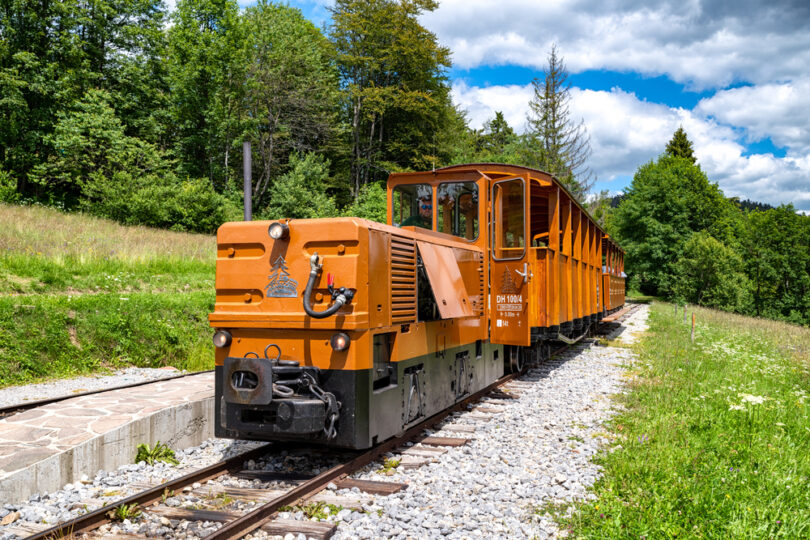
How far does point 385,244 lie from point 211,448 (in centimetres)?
298

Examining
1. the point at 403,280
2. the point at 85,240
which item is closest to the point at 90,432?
the point at 403,280

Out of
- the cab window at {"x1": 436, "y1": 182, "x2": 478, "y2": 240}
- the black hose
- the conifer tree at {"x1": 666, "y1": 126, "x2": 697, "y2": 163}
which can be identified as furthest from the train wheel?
the conifer tree at {"x1": 666, "y1": 126, "x2": 697, "y2": 163}

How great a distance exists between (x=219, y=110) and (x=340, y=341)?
3094 centimetres

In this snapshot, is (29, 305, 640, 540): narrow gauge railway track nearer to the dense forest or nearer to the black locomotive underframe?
the black locomotive underframe

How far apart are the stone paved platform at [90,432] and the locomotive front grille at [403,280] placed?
261 cm

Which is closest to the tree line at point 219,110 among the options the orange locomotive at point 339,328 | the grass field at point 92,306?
the grass field at point 92,306

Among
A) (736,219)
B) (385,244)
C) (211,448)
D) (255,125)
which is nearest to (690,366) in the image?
(385,244)

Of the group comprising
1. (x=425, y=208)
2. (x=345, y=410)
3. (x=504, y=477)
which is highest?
(x=425, y=208)

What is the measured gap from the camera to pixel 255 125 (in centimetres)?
3366

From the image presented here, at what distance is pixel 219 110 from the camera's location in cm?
3281

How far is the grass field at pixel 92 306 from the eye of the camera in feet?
30.2

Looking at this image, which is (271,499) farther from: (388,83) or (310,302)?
(388,83)

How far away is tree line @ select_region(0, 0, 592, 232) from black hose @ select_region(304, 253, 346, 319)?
76.4 feet

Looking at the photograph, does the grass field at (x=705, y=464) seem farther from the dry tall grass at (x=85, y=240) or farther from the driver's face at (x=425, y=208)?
the dry tall grass at (x=85, y=240)
